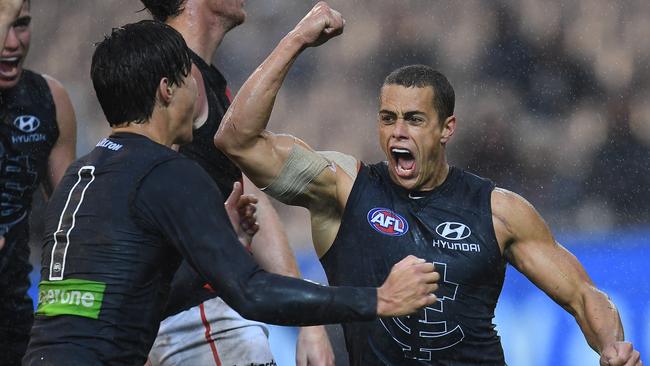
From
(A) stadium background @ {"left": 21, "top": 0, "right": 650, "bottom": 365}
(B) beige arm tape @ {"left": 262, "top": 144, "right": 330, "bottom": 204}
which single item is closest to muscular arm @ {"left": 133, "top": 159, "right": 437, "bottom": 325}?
(B) beige arm tape @ {"left": 262, "top": 144, "right": 330, "bottom": 204}

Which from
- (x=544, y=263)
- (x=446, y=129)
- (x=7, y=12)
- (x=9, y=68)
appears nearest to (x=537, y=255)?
(x=544, y=263)

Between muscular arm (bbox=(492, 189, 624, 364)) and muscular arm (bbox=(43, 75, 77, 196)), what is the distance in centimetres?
179

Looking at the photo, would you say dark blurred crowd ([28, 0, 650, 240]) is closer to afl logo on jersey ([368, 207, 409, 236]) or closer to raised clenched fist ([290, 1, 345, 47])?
afl logo on jersey ([368, 207, 409, 236])

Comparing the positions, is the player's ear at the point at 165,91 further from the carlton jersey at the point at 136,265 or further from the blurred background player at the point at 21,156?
the blurred background player at the point at 21,156

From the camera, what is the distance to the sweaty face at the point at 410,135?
3.98 m

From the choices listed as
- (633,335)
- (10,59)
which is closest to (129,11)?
(10,59)

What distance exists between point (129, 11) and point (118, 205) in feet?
16.3

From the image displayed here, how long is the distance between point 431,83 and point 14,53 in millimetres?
1707

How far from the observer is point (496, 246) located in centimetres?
393

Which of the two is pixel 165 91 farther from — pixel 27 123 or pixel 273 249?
pixel 27 123

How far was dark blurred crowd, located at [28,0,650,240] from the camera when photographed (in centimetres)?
674

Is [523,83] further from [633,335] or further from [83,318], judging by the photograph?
[83,318]

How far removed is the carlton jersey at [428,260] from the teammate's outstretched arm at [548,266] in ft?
0.18

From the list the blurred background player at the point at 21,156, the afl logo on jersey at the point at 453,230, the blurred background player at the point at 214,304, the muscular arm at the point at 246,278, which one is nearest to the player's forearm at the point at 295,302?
the muscular arm at the point at 246,278
